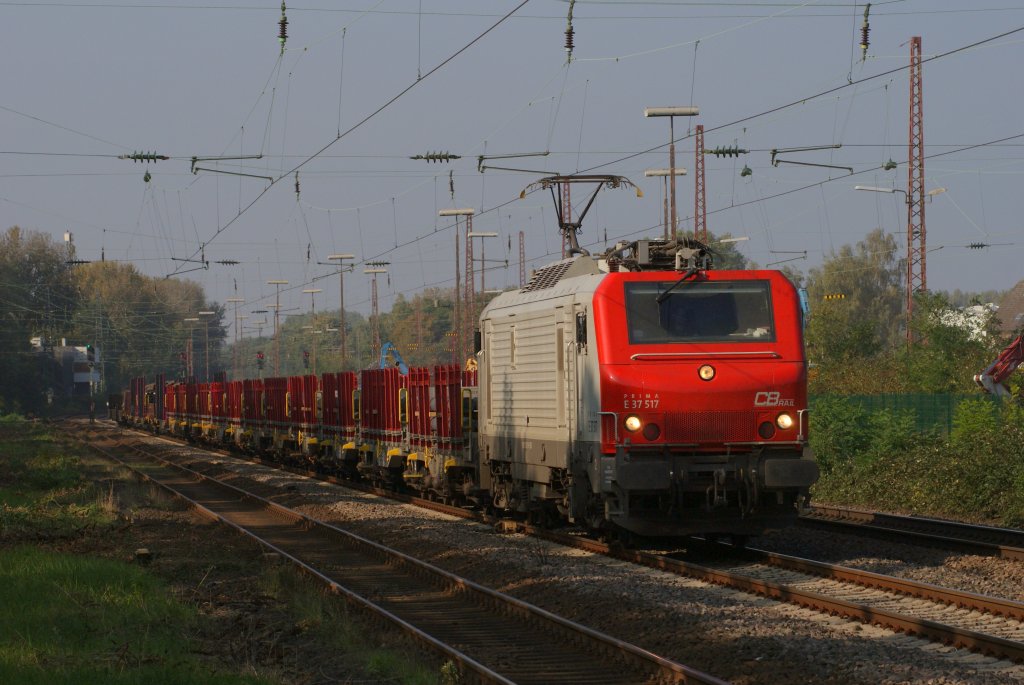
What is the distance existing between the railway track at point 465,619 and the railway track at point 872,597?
2.40 metres

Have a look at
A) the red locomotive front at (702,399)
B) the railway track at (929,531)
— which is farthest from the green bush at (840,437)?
the red locomotive front at (702,399)

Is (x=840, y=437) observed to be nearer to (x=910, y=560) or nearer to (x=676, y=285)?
(x=910, y=560)

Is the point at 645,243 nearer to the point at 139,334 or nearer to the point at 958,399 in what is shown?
the point at 958,399

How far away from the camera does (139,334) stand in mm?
131500

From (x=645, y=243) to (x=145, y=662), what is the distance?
27.7ft

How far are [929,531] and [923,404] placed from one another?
13166 millimetres

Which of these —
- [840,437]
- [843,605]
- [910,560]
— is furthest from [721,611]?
[840,437]

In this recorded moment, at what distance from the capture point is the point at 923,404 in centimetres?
3169

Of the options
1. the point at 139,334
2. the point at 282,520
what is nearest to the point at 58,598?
the point at 282,520

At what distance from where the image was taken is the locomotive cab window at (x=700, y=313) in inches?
617

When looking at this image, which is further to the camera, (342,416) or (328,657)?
(342,416)

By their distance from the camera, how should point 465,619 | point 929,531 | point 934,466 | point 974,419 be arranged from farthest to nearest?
1. point 974,419
2. point 934,466
3. point 929,531
4. point 465,619

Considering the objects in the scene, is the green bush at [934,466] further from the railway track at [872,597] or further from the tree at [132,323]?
the tree at [132,323]

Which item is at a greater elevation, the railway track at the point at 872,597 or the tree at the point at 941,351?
the tree at the point at 941,351
